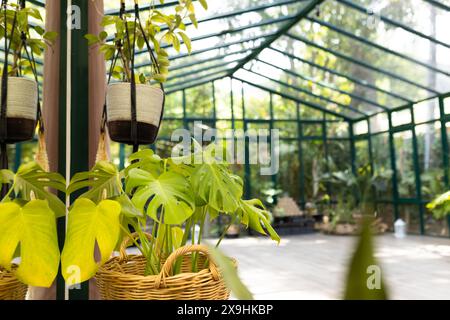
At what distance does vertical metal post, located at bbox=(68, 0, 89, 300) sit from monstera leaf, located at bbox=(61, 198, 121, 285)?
62cm

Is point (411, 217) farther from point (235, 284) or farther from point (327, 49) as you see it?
point (235, 284)

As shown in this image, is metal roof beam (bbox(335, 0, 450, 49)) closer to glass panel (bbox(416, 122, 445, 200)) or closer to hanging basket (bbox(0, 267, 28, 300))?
glass panel (bbox(416, 122, 445, 200))

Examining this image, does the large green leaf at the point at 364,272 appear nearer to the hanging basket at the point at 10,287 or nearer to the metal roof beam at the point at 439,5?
the hanging basket at the point at 10,287

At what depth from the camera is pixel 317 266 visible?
4.85 meters

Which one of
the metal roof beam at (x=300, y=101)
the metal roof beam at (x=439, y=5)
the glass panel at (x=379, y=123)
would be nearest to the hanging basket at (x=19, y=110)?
the metal roof beam at (x=439, y=5)

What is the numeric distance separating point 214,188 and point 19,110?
620 millimetres

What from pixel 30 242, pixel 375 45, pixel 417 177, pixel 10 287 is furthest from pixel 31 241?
pixel 417 177

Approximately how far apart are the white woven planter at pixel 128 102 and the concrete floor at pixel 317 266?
1.04 meters

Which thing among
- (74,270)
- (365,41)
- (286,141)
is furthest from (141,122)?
(286,141)

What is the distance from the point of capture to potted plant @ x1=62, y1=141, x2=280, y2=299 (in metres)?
0.71

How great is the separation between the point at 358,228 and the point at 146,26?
1275mm

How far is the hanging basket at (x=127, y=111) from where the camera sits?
1.12 meters

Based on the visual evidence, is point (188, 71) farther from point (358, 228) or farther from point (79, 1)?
point (358, 228)

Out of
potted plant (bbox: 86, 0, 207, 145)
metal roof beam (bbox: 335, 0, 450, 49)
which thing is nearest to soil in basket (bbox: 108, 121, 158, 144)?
potted plant (bbox: 86, 0, 207, 145)
